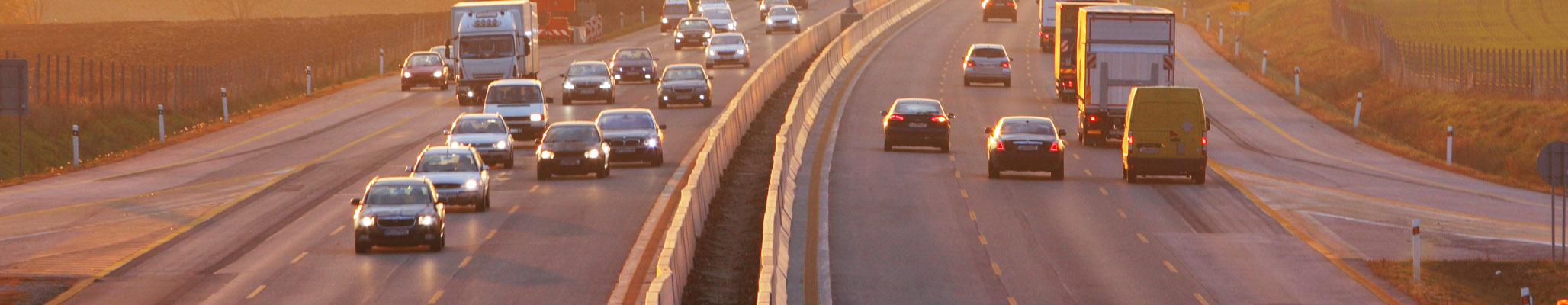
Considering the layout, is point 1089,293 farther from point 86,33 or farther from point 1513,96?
point 86,33

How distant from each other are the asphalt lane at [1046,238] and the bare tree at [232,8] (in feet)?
293

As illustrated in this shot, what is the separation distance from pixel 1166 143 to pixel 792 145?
765 centimetres

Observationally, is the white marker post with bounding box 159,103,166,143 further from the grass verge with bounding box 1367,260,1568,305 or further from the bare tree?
the bare tree

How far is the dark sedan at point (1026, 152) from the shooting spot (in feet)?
114

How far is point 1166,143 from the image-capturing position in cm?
3456

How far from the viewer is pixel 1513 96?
5341 centimetres

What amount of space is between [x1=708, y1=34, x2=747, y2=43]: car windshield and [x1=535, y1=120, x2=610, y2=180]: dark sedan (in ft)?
106

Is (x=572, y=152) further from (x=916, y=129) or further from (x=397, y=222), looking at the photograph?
(x=397, y=222)

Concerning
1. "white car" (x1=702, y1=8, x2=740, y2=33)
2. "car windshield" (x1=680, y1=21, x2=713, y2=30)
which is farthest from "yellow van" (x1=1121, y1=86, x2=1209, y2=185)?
"white car" (x1=702, y1=8, x2=740, y2=33)

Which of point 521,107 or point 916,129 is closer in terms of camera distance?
point 916,129

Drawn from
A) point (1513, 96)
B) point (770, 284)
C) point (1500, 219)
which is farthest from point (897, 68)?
point (770, 284)

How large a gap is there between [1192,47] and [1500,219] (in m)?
48.0

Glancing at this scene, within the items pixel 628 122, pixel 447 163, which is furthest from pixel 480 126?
pixel 447 163

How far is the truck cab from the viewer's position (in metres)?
42.7
